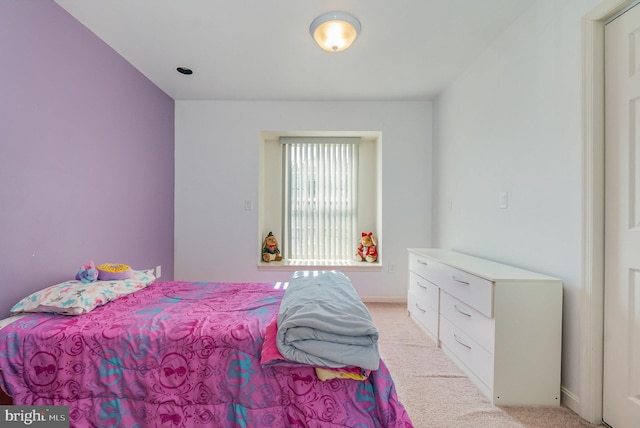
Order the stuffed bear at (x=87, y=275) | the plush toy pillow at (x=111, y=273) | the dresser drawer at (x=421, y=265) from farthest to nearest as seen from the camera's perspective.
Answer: the dresser drawer at (x=421, y=265) < the plush toy pillow at (x=111, y=273) < the stuffed bear at (x=87, y=275)

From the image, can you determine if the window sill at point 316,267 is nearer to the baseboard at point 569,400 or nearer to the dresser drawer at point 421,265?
the dresser drawer at point 421,265

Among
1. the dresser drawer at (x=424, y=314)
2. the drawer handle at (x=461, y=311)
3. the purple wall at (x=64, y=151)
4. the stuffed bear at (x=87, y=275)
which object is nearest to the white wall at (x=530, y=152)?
the drawer handle at (x=461, y=311)

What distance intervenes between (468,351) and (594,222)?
1042 millimetres

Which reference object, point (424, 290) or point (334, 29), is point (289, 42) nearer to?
point (334, 29)

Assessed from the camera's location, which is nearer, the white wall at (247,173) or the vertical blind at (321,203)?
the white wall at (247,173)

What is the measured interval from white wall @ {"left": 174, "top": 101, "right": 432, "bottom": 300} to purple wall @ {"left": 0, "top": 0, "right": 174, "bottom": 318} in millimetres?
579

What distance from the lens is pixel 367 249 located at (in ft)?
11.8

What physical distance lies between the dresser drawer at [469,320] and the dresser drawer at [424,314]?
0.54ft

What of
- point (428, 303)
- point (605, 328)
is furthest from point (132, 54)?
point (605, 328)

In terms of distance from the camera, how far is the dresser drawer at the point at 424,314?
7.52ft

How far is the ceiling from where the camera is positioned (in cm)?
182

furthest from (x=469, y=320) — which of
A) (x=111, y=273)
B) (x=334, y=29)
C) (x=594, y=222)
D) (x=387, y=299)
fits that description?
(x=111, y=273)

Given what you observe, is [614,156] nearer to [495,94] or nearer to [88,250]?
[495,94]

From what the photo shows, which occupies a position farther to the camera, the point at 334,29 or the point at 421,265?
the point at 421,265
